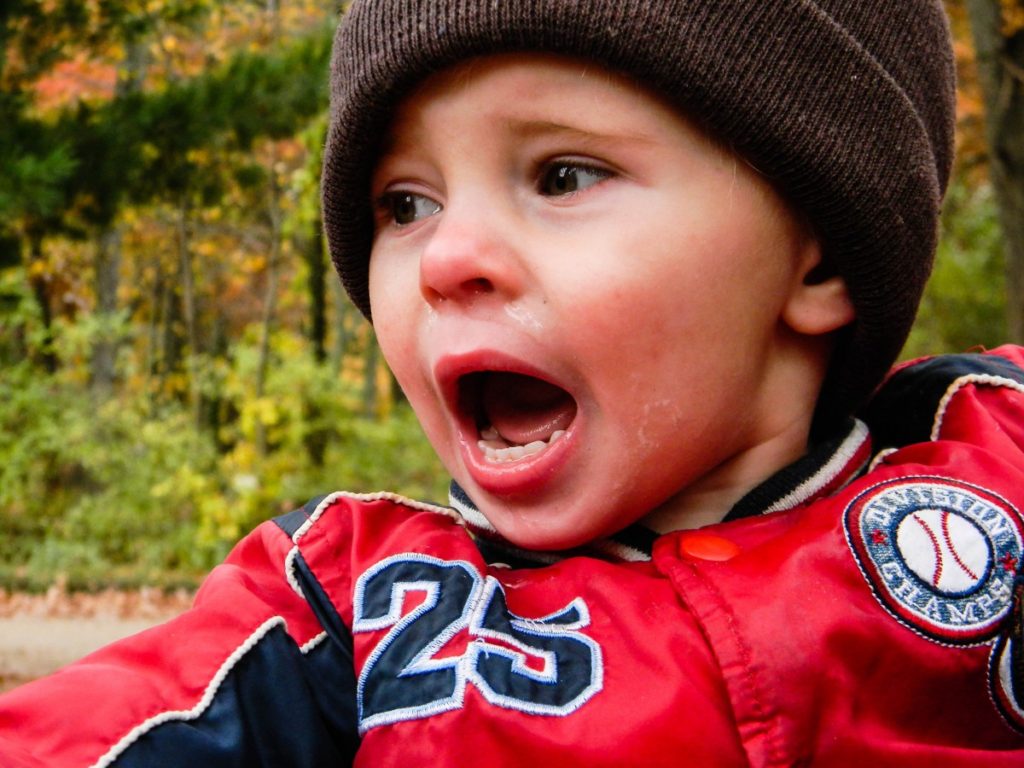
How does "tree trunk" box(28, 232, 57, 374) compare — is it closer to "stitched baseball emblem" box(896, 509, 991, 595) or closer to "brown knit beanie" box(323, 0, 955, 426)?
"brown knit beanie" box(323, 0, 955, 426)

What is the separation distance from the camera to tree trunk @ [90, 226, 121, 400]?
12502 millimetres

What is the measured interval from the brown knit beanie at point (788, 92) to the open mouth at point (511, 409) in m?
0.39

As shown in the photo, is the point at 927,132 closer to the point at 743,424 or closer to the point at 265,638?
the point at 743,424

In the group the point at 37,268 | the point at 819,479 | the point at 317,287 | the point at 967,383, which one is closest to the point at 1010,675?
the point at 819,479

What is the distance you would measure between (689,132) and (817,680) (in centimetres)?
73

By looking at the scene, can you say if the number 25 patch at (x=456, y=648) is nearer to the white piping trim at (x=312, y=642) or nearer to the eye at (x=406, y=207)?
the white piping trim at (x=312, y=642)

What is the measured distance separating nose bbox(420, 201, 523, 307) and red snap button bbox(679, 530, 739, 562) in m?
0.43

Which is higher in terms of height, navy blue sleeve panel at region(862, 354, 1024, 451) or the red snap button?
navy blue sleeve panel at region(862, 354, 1024, 451)

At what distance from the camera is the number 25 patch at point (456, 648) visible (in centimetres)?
126

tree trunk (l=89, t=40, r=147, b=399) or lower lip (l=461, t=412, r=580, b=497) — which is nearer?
lower lip (l=461, t=412, r=580, b=497)

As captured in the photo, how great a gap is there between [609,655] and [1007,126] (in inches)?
322

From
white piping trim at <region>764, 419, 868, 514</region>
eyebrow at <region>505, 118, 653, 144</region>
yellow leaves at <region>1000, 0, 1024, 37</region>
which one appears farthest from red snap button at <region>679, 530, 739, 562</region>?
yellow leaves at <region>1000, 0, 1024, 37</region>

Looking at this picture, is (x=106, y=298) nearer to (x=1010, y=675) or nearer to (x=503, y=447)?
(x=503, y=447)

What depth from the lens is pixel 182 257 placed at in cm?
962
